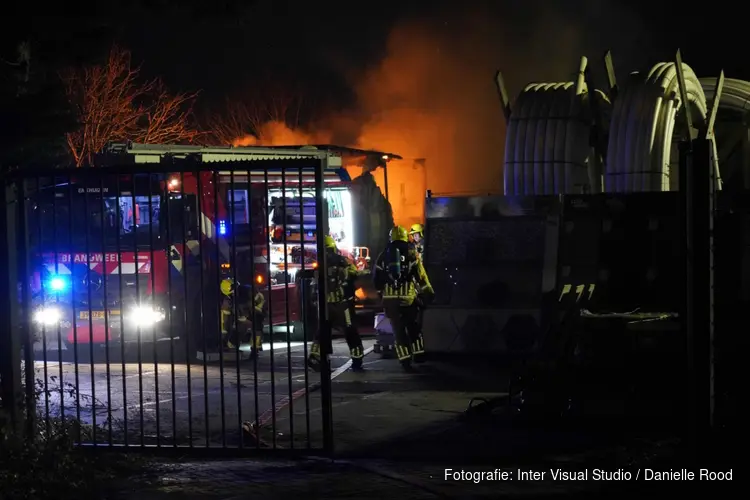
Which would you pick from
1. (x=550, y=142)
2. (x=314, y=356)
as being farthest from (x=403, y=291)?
(x=550, y=142)

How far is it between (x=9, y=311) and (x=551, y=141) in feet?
25.3

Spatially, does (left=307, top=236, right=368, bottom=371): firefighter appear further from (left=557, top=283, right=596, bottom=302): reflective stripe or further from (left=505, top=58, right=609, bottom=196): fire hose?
(left=557, top=283, right=596, bottom=302): reflective stripe

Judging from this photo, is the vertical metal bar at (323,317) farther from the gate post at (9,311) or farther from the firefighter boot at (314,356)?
the firefighter boot at (314,356)

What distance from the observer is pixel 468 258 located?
12492mm

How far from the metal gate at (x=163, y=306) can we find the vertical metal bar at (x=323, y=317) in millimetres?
11

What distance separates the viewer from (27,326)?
7758 mm

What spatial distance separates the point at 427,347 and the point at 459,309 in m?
0.64

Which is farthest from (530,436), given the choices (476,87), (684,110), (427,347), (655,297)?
(476,87)

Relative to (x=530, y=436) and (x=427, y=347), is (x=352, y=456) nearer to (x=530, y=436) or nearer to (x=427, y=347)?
(x=530, y=436)

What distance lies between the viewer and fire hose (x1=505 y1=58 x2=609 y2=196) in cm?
1316

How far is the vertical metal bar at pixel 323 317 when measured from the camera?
711 cm

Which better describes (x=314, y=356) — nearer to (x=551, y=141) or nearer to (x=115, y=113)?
(x=551, y=141)

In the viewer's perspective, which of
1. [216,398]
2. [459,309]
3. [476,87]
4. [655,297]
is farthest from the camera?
[476,87]

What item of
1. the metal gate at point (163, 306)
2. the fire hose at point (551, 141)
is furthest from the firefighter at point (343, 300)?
the fire hose at point (551, 141)
